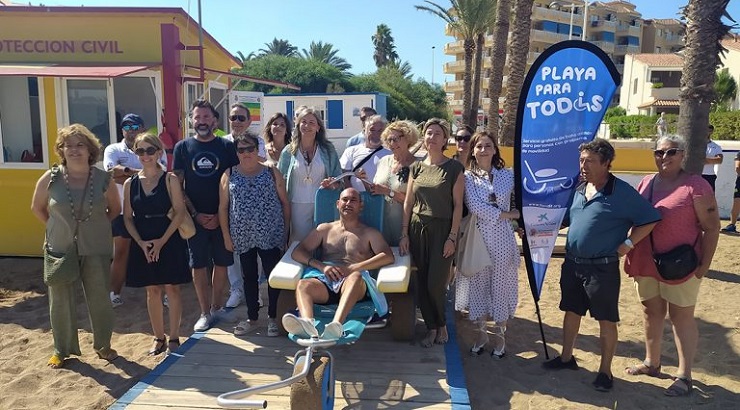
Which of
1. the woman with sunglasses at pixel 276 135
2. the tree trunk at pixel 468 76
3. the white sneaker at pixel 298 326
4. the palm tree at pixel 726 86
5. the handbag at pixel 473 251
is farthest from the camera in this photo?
the palm tree at pixel 726 86

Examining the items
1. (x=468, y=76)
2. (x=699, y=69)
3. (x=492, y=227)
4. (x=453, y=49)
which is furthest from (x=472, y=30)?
(x=453, y=49)

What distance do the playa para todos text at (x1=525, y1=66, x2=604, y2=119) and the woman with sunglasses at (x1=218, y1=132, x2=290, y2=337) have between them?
208 cm

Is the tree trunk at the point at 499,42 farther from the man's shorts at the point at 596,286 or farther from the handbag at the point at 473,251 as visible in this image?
the man's shorts at the point at 596,286

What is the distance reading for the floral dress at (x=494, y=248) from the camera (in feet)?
13.3

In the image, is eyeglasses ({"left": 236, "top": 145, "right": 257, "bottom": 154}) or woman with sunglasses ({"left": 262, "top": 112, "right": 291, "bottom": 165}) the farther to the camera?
woman with sunglasses ({"left": 262, "top": 112, "right": 291, "bottom": 165})

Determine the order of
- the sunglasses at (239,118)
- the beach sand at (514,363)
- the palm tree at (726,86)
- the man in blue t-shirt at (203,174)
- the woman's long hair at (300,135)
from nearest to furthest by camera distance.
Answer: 1. the beach sand at (514,363)
2. the man in blue t-shirt at (203,174)
3. the woman's long hair at (300,135)
4. the sunglasses at (239,118)
5. the palm tree at (726,86)

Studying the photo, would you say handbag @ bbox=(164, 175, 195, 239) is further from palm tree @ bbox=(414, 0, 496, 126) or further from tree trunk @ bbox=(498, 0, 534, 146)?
palm tree @ bbox=(414, 0, 496, 126)

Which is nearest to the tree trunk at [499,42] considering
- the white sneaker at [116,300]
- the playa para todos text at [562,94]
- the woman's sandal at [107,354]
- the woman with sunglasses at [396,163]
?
the playa para todos text at [562,94]

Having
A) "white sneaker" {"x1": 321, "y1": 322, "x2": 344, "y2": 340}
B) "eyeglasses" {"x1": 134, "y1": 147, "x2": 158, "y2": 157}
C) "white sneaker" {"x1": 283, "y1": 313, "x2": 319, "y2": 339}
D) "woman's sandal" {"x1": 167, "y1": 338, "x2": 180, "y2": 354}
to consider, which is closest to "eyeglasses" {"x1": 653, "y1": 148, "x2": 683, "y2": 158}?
"white sneaker" {"x1": 321, "y1": 322, "x2": 344, "y2": 340}

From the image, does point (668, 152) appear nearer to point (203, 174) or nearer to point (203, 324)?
point (203, 174)

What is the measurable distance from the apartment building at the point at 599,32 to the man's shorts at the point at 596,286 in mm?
50408

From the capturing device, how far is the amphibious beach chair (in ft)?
9.66

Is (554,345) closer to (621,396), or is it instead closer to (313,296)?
(621,396)

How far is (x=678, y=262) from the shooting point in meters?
3.51
